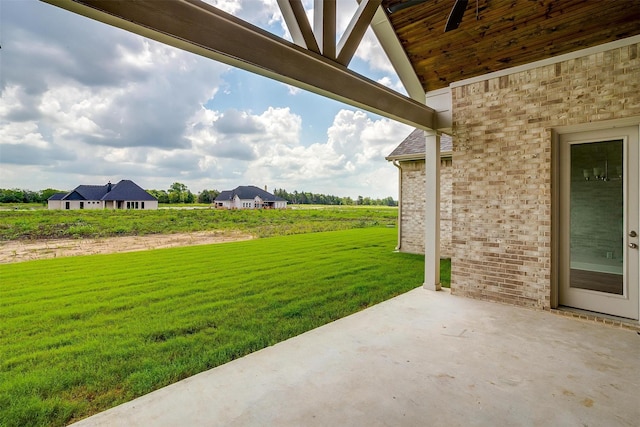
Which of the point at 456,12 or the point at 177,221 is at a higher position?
the point at 456,12

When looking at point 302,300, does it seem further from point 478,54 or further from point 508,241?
point 478,54

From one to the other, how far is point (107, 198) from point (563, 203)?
813 centimetres

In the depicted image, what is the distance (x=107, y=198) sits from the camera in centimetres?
668

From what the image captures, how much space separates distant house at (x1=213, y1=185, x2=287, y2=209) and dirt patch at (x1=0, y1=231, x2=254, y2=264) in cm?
98

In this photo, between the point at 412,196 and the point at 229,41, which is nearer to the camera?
the point at 229,41

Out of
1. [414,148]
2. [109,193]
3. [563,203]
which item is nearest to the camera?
[563,203]

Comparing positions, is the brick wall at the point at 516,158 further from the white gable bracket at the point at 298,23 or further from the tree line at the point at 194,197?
the tree line at the point at 194,197

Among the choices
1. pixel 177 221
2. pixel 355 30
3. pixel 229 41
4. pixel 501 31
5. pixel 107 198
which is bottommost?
pixel 177 221

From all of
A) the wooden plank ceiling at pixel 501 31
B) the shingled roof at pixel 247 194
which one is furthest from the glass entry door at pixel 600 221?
the shingled roof at pixel 247 194

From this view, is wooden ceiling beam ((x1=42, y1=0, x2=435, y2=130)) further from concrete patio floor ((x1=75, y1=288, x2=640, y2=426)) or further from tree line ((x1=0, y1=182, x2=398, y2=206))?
tree line ((x1=0, y1=182, x2=398, y2=206))

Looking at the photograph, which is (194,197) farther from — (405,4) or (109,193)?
(405,4)

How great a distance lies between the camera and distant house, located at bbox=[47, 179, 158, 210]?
231 inches

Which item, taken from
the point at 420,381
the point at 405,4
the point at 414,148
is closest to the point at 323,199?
the point at 414,148

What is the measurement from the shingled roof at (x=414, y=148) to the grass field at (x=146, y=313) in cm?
283
